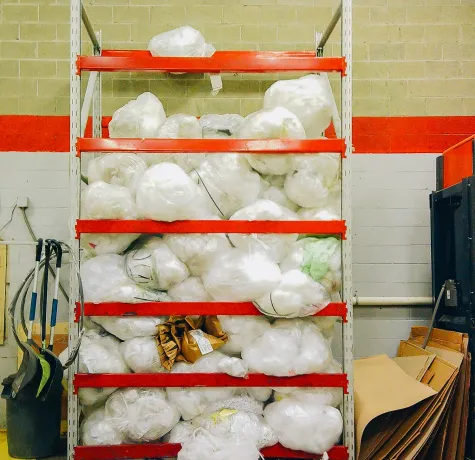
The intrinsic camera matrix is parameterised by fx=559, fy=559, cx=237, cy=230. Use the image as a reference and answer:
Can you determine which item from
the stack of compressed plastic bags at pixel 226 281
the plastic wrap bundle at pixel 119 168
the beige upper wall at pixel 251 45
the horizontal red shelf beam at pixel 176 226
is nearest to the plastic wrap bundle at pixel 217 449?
the stack of compressed plastic bags at pixel 226 281

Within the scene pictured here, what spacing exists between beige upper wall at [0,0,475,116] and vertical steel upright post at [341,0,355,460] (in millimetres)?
1083

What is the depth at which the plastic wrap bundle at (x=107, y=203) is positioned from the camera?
9.67 ft

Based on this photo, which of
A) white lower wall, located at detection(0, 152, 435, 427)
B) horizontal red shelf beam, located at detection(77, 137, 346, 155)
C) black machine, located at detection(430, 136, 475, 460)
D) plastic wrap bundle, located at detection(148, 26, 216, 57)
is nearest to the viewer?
horizontal red shelf beam, located at detection(77, 137, 346, 155)

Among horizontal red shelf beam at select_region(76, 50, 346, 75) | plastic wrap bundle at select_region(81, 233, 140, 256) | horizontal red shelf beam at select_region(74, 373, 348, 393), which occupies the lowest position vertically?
horizontal red shelf beam at select_region(74, 373, 348, 393)

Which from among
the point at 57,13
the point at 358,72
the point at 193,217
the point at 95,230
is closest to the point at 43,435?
the point at 95,230

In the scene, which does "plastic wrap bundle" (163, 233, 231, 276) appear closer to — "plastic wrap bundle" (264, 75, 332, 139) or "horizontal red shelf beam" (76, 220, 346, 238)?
"horizontal red shelf beam" (76, 220, 346, 238)

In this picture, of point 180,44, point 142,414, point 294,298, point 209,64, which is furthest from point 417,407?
point 180,44

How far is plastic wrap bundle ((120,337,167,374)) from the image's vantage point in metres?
2.95

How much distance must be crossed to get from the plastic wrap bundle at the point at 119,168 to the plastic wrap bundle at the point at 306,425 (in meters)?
1.48

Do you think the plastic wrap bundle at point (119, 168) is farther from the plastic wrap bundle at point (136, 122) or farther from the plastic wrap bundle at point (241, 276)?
the plastic wrap bundle at point (241, 276)

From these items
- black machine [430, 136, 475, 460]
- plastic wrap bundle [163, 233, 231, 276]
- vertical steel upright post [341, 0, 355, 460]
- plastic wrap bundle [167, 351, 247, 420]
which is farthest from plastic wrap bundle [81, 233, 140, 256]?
black machine [430, 136, 475, 460]

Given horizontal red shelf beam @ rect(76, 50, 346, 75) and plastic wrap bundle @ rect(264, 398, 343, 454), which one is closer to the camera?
plastic wrap bundle @ rect(264, 398, 343, 454)

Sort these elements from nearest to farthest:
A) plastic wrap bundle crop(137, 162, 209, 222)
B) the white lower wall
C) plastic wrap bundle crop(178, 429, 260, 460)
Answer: plastic wrap bundle crop(178, 429, 260, 460), plastic wrap bundle crop(137, 162, 209, 222), the white lower wall

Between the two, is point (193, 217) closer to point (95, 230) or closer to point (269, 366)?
point (95, 230)
